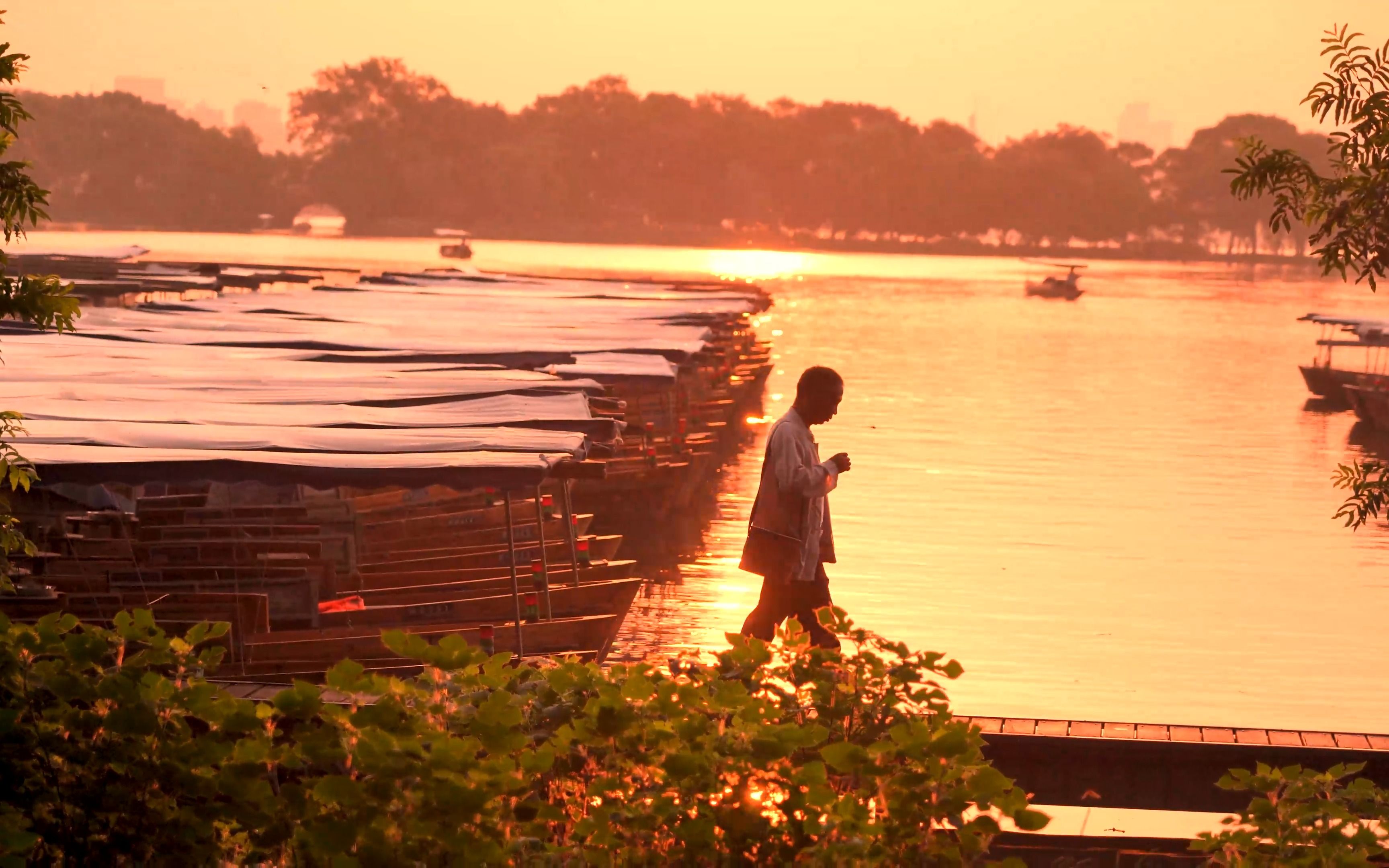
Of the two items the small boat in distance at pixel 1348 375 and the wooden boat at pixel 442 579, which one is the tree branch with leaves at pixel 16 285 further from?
the small boat in distance at pixel 1348 375

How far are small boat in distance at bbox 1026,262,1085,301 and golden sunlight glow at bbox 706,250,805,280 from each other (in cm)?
1991

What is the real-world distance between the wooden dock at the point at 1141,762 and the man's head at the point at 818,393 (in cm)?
178

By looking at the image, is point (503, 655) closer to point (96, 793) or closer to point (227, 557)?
point (96, 793)

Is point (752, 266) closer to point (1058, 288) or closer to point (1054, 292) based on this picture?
point (1054, 292)

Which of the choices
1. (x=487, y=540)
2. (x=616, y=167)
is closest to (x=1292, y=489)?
(x=487, y=540)

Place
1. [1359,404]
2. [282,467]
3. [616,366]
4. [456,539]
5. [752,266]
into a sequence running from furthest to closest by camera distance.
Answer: [752,266]
[1359,404]
[616,366]
[456,539]
[282,467]

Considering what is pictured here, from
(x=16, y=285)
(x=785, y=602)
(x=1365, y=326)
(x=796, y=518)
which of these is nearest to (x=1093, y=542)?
(x=785, y=602)

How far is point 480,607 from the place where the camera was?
1312 centimetres

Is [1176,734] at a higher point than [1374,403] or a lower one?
higher

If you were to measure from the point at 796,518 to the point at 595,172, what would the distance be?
7268 inches

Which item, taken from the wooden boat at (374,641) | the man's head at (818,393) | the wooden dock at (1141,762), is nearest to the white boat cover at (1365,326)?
the wooden boat at (374,641)

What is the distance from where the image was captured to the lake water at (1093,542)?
634 inches

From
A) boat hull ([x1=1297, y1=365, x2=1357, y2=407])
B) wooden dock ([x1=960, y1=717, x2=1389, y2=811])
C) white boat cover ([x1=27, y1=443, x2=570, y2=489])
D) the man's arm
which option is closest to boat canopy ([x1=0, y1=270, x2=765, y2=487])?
white boat cover ([x1=27, y1=443, x2=570, y2=489])

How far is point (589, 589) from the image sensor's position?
45.5 feet
